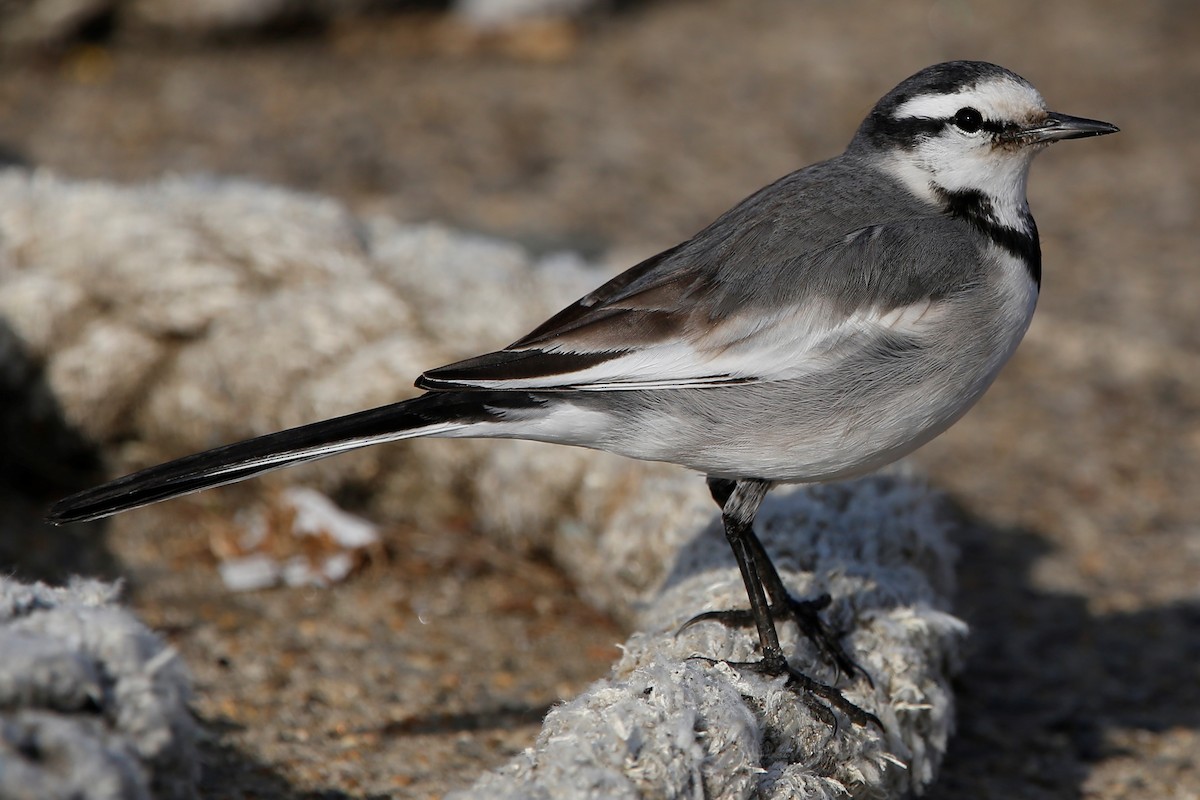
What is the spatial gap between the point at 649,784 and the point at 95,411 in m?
2.42

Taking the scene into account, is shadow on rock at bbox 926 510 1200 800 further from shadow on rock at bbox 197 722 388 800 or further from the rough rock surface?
the rough rock surface

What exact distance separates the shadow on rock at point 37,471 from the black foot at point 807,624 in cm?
172

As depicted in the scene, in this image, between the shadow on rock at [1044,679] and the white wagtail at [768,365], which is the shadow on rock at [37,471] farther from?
the shadow on rock at [1044,679]

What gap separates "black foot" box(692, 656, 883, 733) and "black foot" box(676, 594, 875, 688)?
130 millimetres

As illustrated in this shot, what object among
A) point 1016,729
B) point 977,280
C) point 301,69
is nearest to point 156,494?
point 977,280

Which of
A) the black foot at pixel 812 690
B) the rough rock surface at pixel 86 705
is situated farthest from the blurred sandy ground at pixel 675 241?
the rough rock surface at pixel 86 705

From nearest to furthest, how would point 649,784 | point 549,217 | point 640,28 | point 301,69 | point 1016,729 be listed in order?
point 649,784 → point 1016,729 → point 549,217 → point 301,69 → point 640,28

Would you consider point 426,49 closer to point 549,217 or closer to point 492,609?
point 549,217

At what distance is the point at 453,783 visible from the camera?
2.90 meters

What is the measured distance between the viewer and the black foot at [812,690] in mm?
2643

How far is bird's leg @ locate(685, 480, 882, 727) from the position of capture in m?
2.70

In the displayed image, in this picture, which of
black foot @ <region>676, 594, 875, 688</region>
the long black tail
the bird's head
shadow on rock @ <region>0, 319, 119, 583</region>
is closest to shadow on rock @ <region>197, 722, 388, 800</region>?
the long black tail

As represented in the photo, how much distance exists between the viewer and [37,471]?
3998 millimetres

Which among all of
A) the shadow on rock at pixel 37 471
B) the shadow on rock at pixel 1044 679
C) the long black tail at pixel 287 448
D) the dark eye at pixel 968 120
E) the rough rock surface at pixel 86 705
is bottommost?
the rough rock surface at pixel 86 705
